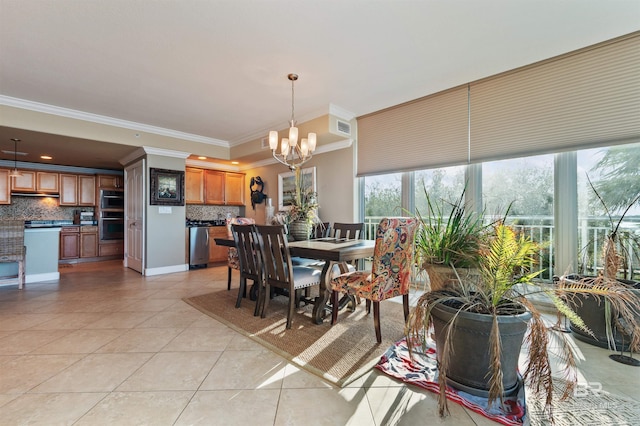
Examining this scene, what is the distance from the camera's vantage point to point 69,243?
629cm

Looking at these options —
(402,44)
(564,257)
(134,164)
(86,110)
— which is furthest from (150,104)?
(564,257)

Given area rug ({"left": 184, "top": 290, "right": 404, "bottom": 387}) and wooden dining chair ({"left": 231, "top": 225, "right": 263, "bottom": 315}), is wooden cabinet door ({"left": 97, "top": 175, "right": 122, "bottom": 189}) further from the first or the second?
wooden dining chair ({"left": 231, "top": 225, "right": 263, "bottom": 315})

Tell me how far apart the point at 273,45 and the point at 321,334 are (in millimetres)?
2560

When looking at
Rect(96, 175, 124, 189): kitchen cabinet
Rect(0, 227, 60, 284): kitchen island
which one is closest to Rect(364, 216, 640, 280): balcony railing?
Rect(0, 227, 60, 284): kitchen island

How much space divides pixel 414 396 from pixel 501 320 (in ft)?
2.15

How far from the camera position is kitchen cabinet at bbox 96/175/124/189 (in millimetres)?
6707

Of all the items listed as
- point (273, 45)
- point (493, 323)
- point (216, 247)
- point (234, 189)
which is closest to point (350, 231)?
point (273, 45)

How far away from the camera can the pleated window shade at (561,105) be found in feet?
8.05

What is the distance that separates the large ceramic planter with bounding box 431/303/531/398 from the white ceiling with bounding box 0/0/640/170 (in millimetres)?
2130

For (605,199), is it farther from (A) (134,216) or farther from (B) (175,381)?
(A) (134,216)

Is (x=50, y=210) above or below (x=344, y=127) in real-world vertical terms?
below

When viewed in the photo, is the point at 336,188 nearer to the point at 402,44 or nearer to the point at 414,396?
the point at 402,44

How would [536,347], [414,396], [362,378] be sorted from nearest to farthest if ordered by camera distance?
[536,347] < [414,396] < [362,378]

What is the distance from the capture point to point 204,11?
2078 millimetres
